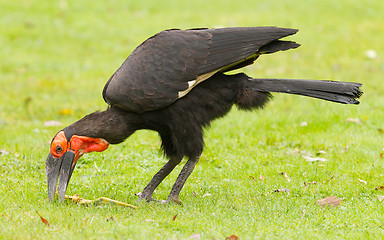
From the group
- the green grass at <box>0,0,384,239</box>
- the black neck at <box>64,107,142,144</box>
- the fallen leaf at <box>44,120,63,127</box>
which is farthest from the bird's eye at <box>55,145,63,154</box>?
the fallen leaf at <box>44,120,63,127</box>

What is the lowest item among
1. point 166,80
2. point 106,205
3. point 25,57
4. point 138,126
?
point 25,57

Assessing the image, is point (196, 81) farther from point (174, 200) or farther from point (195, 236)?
point (195, 236)

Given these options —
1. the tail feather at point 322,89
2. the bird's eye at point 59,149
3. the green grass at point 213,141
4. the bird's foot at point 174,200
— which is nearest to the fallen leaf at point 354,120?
the green grass at point 213,141

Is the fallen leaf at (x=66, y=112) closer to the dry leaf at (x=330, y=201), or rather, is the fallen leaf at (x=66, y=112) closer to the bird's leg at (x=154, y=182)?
the bird's leg at (x=154, y=182)

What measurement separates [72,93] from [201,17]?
18.2ft

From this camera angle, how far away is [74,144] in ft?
17.3

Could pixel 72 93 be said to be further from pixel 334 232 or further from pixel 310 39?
pixel 334 232

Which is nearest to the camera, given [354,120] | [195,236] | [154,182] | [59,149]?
[195,236]

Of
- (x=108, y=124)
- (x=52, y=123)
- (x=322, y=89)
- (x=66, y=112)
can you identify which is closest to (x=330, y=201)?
(x=322, y=89)

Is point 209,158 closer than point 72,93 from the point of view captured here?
Yes

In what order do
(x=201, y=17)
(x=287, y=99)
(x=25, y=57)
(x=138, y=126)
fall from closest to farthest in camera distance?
(x=138, y=126) < (x=287, y=99) < (x=25, y=57) < (x=201, y=17)

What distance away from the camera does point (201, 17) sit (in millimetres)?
15141

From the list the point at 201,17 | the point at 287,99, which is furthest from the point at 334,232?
the point at 201,17

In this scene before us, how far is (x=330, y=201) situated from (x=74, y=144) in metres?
2.55
